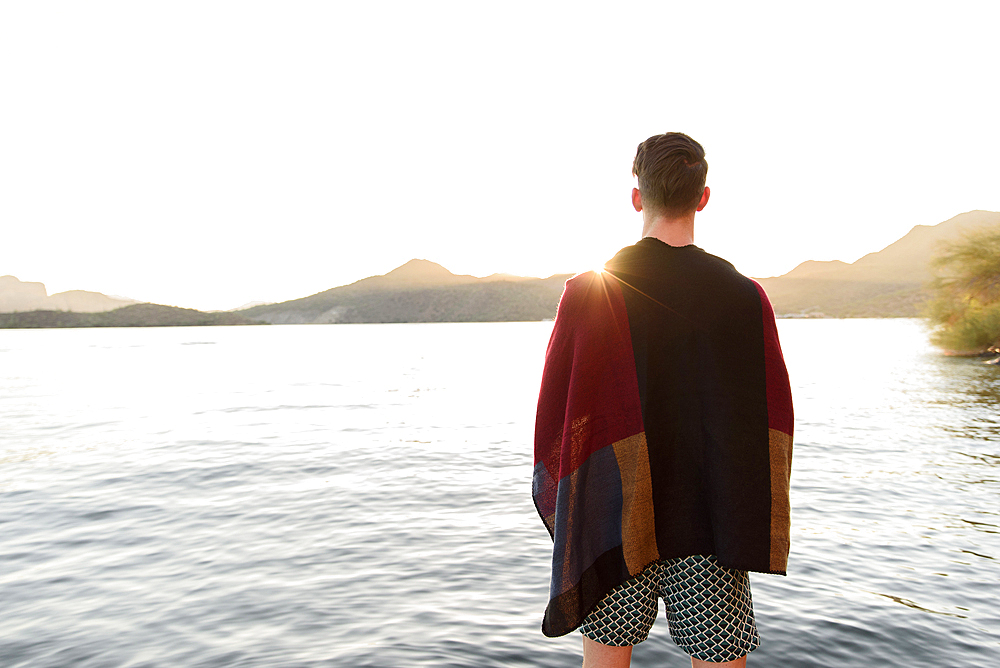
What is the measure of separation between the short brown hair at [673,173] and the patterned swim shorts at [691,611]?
142 cm

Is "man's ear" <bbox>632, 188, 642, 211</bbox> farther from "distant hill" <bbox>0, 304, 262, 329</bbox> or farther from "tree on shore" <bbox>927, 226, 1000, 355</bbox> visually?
"distant hill" <bbox>0, 304, 262, 329</bbox>

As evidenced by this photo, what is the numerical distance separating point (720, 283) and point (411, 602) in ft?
15.8

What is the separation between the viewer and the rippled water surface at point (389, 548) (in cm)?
526

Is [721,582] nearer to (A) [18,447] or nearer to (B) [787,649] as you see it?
(B) [787,649]

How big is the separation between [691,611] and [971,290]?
160 feet

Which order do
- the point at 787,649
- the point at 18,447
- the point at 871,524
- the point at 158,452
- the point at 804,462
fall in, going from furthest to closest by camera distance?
the point at 18,447 < the point at 158,452 < the point at 804,462 < the point at 871,524 < the point at 787,649

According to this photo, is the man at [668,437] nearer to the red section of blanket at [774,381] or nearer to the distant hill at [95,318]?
the red section of blanket at [774,381]

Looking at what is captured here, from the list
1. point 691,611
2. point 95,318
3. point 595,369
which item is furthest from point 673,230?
point 95,318

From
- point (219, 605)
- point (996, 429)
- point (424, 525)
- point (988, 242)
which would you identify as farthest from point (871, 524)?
point (988, 242)

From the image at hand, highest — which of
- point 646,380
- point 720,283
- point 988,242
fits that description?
point 988,242

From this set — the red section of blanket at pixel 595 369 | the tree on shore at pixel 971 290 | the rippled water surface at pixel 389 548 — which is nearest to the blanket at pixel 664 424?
the red section of blanket at pixel 595 369

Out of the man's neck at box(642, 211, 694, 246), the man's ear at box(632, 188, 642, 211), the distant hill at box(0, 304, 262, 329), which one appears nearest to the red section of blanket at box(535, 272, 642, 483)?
the man's neck at box(642, 211, 694, 246)

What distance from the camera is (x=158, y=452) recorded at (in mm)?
15461

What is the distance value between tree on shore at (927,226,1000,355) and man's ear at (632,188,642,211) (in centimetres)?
4750
